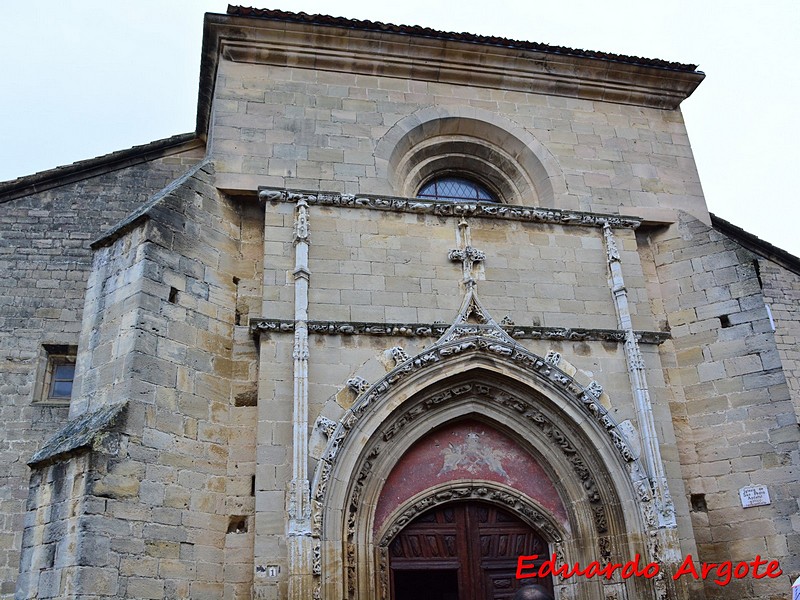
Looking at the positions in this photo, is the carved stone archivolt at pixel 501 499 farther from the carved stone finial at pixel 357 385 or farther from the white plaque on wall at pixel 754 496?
the white plaque on wall at pixel 754 496

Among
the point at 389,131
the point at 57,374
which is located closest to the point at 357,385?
the point at 389,131

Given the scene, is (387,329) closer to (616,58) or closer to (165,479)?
(165,479)

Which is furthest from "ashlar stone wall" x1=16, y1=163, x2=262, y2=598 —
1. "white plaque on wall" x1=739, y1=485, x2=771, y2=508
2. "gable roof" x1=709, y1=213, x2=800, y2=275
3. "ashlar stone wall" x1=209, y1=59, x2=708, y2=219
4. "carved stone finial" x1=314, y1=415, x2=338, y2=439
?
"gable roof" x1=709, y1=213, x2=800, y2=275

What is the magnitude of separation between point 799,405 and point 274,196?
8.60 metres

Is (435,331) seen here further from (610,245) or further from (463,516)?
(610,245)

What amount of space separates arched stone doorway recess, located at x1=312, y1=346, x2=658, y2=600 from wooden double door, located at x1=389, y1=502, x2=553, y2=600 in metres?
0.17

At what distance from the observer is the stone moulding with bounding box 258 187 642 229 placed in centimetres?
861

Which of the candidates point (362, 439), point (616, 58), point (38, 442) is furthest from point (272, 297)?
point (616, 58)

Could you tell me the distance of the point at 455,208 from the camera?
8992 millimetres

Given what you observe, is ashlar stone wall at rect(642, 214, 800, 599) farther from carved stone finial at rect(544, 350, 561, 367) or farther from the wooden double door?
the wooden double door

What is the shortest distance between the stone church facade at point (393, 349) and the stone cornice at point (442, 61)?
0.03 meters

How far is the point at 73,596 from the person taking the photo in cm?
604

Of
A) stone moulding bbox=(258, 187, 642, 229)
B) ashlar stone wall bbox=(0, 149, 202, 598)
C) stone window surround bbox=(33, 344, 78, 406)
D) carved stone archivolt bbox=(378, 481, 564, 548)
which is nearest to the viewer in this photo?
carved stone archivolt bbox=(378, 481, 564, 548)

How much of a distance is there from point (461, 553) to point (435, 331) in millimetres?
2302
